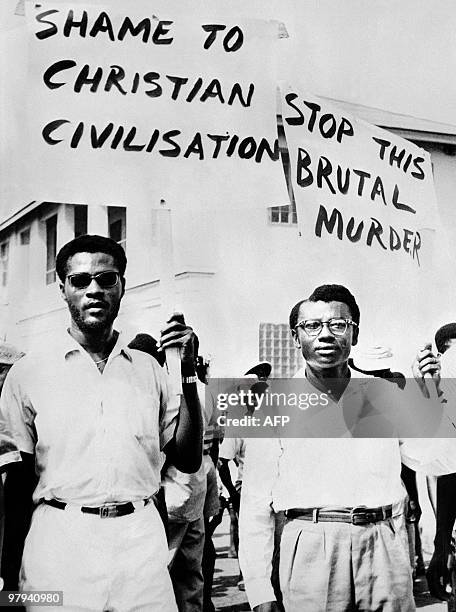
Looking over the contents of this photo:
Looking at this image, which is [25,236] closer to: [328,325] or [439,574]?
[328,325]

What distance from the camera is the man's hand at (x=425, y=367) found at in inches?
115

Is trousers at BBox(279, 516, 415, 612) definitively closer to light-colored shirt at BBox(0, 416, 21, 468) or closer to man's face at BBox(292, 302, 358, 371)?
man's face at BBox(292, 302, 358, 371)

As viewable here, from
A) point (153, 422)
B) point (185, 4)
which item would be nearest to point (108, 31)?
point (185, 4)

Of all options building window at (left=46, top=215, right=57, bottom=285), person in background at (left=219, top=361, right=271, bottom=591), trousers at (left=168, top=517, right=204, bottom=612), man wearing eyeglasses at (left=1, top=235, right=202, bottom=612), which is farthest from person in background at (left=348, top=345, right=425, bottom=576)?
building window at (left=46, top=215, right=57, bottom=285)

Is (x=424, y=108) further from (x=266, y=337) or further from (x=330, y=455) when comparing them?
(x=330, y=455)

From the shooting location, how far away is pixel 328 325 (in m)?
2.89

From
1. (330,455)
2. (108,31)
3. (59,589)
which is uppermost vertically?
(108,31)

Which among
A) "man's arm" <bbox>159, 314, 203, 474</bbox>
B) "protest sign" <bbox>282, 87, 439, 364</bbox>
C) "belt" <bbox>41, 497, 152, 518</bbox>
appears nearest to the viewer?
"belt" <bbox>41, 497, 152, 518</bbox>

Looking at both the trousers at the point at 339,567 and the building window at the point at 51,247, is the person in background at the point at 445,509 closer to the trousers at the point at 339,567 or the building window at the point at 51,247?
the trousers at the point at 339,567

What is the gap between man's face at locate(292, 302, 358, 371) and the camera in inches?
113

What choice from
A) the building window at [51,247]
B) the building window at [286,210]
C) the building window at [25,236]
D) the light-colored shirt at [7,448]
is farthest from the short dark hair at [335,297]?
the light-colored shirt at [7,448]

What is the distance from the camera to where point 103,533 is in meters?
2.70

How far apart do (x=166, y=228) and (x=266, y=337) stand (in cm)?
54

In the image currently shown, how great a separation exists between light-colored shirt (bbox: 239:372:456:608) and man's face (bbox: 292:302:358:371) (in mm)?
171
